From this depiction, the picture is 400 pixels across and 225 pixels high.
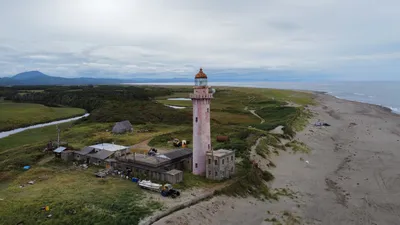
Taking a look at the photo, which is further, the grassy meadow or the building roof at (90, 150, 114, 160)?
the building roof at (90, 150, 114, 160)

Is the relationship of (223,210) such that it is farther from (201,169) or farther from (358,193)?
(358,193)

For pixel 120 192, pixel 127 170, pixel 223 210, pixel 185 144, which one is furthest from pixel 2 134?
pixel 223 210

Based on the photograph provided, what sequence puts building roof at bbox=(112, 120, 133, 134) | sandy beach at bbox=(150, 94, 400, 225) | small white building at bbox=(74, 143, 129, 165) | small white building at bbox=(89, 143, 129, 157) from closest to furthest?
1. sandy beach at bbox=(150, 94, 400, 225)
2. small white building at bbox=(74, 143, 129, 165)
3. small white building at bbox=(89, 143, 129, 157)
4. building roof at bbox=(112, 120, 133, 134)

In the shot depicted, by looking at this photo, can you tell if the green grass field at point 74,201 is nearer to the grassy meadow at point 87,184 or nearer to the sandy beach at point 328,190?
the grassy meadow at point 87,184

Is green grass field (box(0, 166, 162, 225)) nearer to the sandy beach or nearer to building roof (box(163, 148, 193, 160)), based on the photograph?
the sandy beach

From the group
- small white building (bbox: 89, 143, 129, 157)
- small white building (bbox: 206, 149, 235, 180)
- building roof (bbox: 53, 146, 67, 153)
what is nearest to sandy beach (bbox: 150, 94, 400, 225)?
small white building (bbox: 206, 149, 235, 180)

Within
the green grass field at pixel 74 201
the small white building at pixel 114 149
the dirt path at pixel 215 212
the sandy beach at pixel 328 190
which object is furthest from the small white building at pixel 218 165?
the small white building at pixel 114 149
